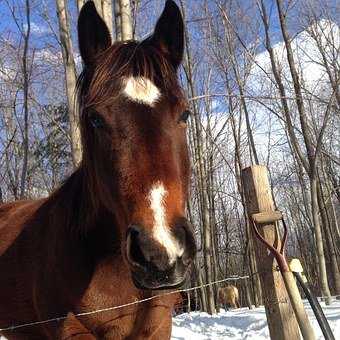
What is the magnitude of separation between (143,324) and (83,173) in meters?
0.94

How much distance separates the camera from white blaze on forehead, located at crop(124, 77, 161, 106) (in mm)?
2158

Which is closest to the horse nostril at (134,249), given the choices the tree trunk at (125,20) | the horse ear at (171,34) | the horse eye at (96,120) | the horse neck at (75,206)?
the horse eye at (96,120)

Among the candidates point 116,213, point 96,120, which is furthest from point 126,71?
point 116,213

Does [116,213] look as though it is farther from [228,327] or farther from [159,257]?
[228,327]

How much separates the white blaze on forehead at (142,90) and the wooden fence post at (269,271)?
3.79 feet

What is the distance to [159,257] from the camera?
1717mm

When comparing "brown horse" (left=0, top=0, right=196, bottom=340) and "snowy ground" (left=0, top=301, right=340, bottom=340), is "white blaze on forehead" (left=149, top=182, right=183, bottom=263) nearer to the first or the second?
"brown horse" (left=0, top=0, right=196, bottom=340)

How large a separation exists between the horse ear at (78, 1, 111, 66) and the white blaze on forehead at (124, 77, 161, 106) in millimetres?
514

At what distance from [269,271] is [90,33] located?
182cm

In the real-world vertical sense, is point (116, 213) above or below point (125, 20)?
below

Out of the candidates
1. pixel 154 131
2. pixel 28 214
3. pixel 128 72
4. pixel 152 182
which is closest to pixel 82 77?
pixel 128 72

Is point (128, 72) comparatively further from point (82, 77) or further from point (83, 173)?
point (83, 173)

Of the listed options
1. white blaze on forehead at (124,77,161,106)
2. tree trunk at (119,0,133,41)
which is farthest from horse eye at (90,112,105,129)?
tree trunk at (119,0,133,41)

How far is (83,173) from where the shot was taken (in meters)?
2.80
